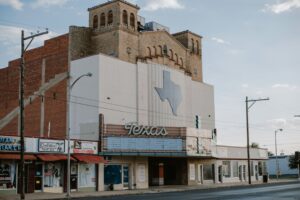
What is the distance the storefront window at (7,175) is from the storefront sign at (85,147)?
6.76 meters

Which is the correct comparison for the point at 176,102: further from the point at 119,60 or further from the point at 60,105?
the point at 60,105

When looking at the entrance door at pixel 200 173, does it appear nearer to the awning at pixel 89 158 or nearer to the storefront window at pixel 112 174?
the storefront window at pixel 112 174

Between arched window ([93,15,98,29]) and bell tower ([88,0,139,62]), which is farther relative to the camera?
arched window ([93,15,98,29])

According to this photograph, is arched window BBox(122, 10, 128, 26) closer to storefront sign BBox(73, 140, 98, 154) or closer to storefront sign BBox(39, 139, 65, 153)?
storefront sign BBox(73, 140, 98, 154)

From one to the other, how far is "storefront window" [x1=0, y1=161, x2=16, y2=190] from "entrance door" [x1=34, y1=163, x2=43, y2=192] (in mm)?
2474

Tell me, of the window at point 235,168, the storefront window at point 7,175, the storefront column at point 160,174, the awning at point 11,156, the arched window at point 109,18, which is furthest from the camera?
the window at point 235,168

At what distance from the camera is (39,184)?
4003 cm

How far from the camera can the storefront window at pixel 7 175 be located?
121 ft

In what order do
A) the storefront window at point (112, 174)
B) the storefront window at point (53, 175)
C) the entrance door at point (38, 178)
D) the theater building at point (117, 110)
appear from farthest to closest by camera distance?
the storefront window at point (112, 174)
the theater building at point (117, 110)
the storefront window at point (53, 175)
the entrance door at point (38, 178)

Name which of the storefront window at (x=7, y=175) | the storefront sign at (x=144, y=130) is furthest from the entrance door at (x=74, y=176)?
the storefront sign at (x=144, y=130)

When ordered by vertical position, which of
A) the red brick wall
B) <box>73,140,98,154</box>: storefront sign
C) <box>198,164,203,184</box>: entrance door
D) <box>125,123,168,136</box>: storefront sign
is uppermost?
the red brick wall

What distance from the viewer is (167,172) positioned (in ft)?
197

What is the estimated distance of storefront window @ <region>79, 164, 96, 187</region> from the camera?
43656 millimetres

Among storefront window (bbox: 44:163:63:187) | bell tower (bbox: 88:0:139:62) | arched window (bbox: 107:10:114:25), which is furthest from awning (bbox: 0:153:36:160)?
arched window (bbox: 107:10:114:25)
